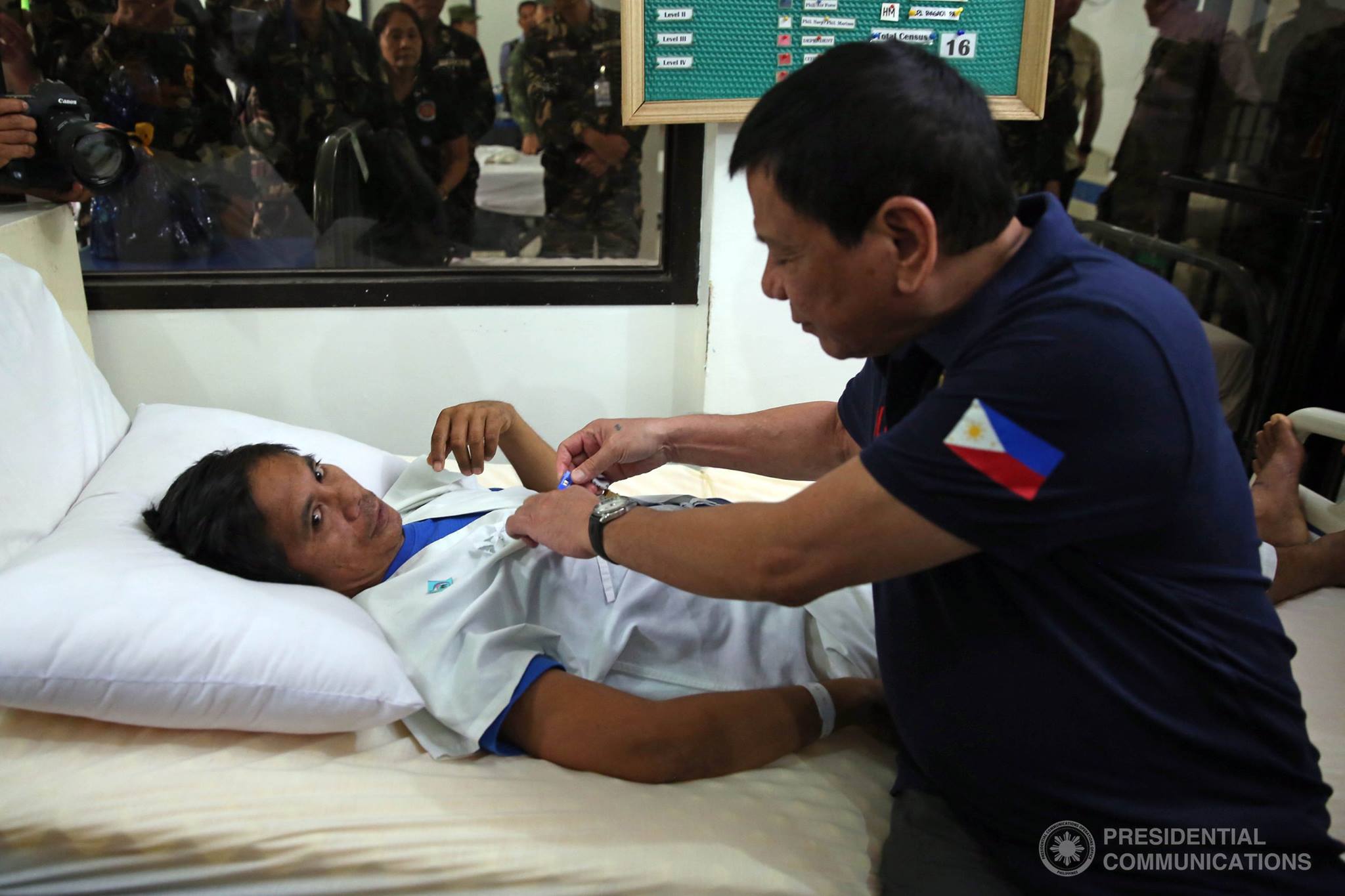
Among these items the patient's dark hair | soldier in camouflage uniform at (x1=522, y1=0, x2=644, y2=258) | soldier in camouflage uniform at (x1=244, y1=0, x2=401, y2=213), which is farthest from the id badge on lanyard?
the patient's dark hair

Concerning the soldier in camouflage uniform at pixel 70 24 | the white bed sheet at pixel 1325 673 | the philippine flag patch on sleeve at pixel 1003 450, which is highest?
the soldier in camouflage uniform at pixel 70 24

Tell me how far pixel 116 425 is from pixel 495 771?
117 centimetres

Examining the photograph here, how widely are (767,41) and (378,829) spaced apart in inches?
75.3

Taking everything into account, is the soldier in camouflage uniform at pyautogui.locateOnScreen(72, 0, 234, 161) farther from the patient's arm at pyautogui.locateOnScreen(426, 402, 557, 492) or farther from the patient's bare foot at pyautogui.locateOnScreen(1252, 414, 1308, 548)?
the patient's bare foot at pyautogui.locateOnScreen(1252, 414, 1308, 548)

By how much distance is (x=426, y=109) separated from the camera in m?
2.54

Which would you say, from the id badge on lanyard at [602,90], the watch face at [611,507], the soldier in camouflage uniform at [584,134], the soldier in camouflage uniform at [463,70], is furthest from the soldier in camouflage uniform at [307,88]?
the watch face at [611,507]

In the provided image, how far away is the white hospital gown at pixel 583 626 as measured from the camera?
4.40 ft

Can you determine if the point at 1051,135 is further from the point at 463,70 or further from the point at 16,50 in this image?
the point at 16,50

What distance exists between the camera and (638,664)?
55.9 inches

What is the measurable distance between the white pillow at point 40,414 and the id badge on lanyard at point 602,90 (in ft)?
4.65

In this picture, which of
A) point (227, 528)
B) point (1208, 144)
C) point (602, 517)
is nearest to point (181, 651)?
point (227, 528)

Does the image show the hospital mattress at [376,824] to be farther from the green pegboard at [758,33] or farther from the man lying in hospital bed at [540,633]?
the green pegboard at [758,33]

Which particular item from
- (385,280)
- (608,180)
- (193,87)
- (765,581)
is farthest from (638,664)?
(193,87)

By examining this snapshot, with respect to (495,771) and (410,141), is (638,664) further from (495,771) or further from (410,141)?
(410,141)
